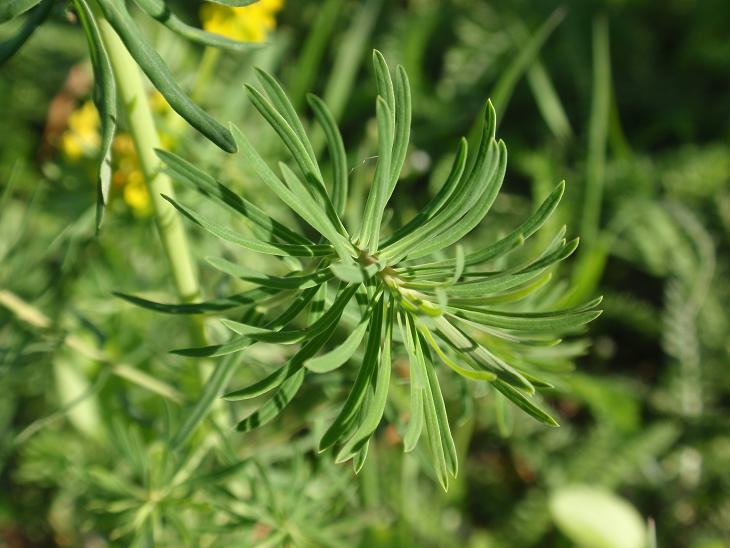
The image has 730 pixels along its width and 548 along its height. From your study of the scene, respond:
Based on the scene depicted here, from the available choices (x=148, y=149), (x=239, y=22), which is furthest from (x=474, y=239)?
(x=148, y=149)

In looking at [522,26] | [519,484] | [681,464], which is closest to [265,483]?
[519,484]

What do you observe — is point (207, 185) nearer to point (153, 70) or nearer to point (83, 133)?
point (153, 70)

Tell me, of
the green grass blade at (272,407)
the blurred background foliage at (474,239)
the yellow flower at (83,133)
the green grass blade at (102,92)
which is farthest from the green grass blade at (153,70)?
the yellow flower at (83,133)

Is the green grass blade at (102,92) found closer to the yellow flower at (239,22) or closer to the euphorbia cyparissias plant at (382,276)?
the euphorbia cyparissias plant at (382,276)

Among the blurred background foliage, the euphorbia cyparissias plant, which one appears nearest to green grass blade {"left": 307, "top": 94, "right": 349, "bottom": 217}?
the euphorbia cyparissias plant

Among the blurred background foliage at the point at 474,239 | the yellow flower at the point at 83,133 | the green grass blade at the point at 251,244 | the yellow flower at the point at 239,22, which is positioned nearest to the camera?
the green grass blade at the point at 251,244

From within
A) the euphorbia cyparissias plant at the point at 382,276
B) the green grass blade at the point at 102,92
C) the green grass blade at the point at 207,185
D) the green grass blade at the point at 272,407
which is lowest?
the green grass blade at the point at 272,407

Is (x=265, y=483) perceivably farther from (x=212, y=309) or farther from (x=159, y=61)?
(x=159, y=61)

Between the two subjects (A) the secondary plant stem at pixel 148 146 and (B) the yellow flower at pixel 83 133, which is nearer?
(A) the secondary plant stem at pixel 148 146
